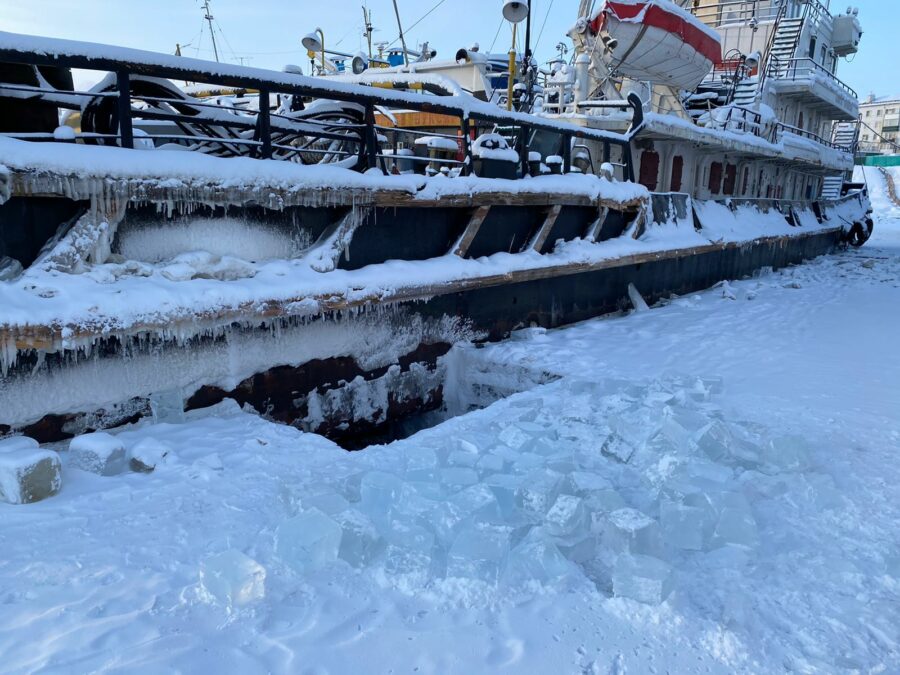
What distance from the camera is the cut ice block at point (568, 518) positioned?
2807 millimetres

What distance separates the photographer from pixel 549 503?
3023mm

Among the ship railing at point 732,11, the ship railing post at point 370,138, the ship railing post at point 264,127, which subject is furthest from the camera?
the ship railing at point 732,11

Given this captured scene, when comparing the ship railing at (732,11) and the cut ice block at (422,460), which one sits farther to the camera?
the ship railing at (732,11)

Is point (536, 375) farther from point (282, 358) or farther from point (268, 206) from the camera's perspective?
point (268, 206)

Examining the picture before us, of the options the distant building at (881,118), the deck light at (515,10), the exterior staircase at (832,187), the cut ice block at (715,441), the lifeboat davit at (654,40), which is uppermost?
the distant building at (881,118)

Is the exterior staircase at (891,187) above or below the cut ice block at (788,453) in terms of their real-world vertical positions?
above

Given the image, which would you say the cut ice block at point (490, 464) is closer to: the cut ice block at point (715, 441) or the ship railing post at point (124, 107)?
the cut ice block at point (715, 441)

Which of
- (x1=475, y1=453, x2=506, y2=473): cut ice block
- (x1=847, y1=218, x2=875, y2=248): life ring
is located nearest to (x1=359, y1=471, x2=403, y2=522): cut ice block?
(x1=475, y1=453, x2=506, y2=473): cut ice block

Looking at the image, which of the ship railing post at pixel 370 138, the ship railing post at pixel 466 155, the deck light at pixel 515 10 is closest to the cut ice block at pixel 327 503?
the ship railing post at pixel 370 138

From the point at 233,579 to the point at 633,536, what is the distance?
1.65 meters

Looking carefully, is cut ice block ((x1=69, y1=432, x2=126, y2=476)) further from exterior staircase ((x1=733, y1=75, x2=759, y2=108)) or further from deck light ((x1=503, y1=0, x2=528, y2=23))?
exterior staircase ((x1=733, y1=75, x2=759, y2=108))

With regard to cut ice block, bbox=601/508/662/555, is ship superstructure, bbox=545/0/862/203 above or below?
above

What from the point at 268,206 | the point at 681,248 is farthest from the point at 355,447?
the point at 681,248

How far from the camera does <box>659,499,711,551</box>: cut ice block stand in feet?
9.14
